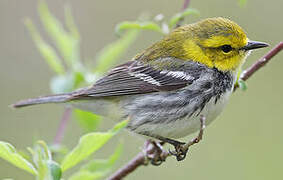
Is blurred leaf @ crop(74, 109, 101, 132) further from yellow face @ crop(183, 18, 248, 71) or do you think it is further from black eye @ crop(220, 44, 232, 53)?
black eye @ crop(220, 44, 232, 53)

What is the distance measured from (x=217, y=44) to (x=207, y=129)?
2767 millimetres

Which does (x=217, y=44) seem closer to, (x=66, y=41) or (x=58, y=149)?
(x=66, y=41)

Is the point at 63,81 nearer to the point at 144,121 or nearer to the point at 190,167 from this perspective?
the point at 144,121

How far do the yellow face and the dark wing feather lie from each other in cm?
27

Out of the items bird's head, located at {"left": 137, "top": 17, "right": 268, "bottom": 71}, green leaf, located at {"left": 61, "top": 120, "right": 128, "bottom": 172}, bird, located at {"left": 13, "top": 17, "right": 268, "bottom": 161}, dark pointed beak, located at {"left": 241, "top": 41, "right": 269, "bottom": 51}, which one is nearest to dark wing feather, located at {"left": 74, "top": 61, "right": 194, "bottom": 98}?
bird, located at {"left": 13, "top": 17, "right": 268, "bottom": 161}

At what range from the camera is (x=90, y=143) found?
87.3 inches

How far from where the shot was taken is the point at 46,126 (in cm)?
744

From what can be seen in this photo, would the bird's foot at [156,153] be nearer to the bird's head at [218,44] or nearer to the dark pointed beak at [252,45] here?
the bird's head at [218,44]

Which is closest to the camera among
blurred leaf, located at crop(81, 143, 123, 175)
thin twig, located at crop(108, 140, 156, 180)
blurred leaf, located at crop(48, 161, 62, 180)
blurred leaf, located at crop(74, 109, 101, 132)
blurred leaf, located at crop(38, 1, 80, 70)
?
blurred leaf, located at crop(48, 161, 62, 180)

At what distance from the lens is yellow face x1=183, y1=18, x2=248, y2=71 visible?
3.99 meters

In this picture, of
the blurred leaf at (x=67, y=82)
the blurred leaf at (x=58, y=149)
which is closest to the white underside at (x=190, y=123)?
the blurred leaf at (x=67, y=82)

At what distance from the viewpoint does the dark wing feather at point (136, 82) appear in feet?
13.5

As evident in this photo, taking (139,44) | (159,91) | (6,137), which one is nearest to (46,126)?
(6,137)

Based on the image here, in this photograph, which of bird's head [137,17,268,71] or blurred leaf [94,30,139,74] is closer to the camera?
blurred leaf [94,30,139,74]
